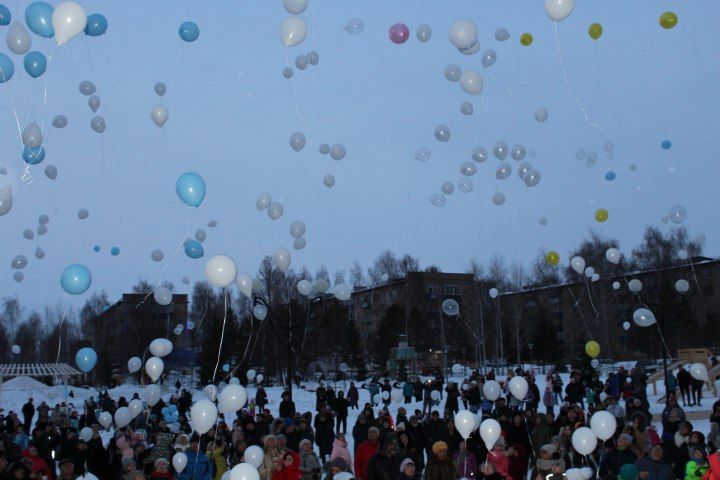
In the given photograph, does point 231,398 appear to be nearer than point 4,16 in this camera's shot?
Yes

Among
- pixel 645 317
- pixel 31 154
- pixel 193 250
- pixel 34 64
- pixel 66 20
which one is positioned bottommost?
pixel 645 317

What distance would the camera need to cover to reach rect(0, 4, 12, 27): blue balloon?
413 inches

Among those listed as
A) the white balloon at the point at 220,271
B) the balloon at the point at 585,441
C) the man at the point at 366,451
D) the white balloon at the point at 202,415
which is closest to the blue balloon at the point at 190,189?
the white balloon at the point at 220,271

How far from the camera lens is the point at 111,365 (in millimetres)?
54219

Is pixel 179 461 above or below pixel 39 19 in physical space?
below

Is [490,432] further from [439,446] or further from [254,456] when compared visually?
[254,456]

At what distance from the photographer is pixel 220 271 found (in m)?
9.95

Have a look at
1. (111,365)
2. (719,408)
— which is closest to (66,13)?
(719,408)

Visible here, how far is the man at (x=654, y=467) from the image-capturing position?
24.6 feet

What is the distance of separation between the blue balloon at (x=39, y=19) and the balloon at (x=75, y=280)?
305 centimetres

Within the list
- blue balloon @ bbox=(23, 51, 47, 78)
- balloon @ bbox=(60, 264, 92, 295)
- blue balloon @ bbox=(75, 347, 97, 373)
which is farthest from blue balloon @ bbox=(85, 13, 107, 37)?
blue balloon @ bbox=(75, 347, 97, 373)

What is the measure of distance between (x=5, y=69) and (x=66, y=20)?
1.45 metres

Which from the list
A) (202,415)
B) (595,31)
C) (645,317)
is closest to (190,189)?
(202,415)

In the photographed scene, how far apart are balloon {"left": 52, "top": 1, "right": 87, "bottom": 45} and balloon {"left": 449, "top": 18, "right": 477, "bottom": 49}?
573 cm
